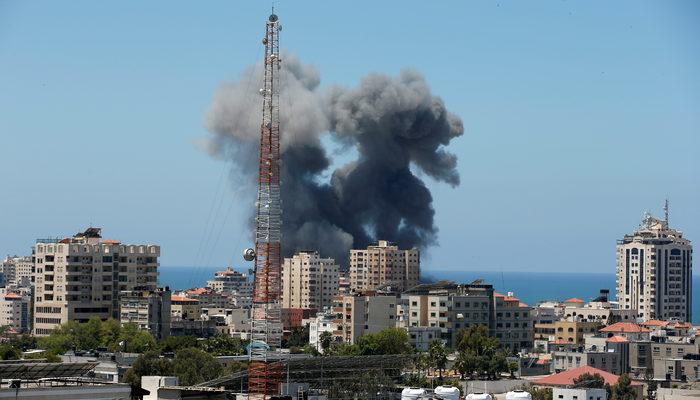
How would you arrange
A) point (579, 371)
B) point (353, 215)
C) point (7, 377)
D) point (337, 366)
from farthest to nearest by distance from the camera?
point (353, 215) < point (579, 371) < point (337, 366) < point (7, 377)

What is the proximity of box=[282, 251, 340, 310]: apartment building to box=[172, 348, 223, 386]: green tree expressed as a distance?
65.3 meters

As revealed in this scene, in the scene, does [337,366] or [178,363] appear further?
[178,363]

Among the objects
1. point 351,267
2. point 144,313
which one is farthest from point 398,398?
point 351,267

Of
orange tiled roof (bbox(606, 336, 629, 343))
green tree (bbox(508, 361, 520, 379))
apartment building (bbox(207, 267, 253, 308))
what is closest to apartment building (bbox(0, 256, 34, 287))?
apartment building (bbox(207, 267, 253, 308))

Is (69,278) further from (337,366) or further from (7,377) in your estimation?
(7,377)

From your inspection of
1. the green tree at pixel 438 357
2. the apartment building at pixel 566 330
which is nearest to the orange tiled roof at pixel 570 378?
the green tree at pixel 438 357

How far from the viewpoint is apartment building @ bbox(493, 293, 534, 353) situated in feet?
336

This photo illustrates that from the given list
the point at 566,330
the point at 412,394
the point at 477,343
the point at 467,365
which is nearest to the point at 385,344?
the point at 477,343

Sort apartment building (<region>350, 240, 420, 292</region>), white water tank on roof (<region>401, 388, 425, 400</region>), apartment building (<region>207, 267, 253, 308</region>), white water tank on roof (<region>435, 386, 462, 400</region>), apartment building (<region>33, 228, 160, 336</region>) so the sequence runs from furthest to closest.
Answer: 1. apartment building (<region>207, 267, 253, 308</region>)
2. apartment building (<region>350, 240, 420, 292</region>)
3. apartment building (<region>33, 228, 160, 336</region>)
4. white water tank on roof (<region>435, 386, 462, 400</region>)
5. white water tank on roof (<region>401, 388, 425, 400</region>)

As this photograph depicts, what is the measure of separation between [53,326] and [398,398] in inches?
1821

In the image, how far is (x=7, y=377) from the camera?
33188 mm

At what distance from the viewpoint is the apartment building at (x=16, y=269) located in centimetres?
17450

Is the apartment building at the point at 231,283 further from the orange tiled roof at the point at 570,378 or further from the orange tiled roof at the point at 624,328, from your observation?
the orange tiled roof at the point at 570,378

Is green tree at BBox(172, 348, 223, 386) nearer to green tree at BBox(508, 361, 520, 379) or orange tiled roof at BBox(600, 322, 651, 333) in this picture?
green tree at BBox(508, 361, 520, 379)
